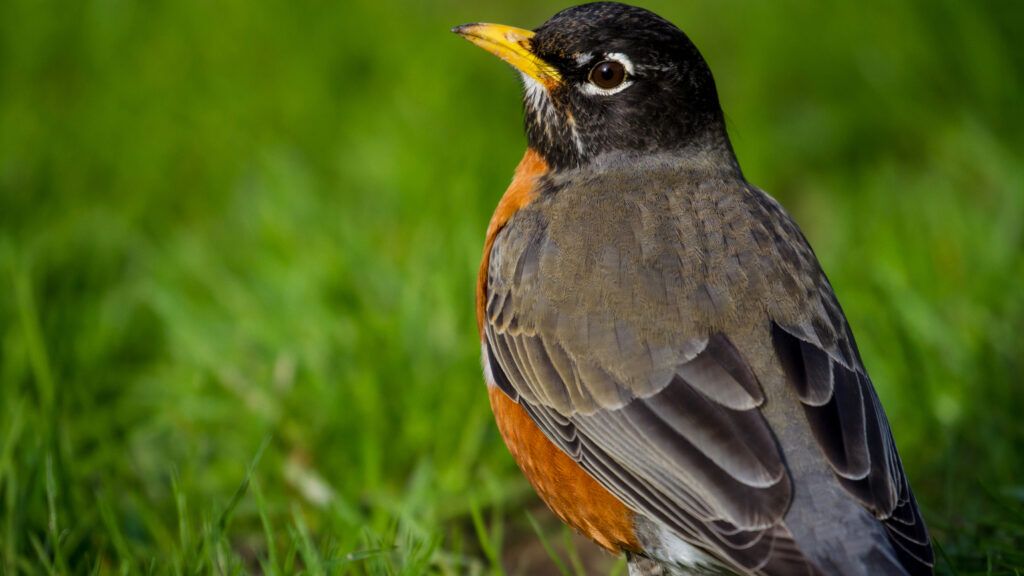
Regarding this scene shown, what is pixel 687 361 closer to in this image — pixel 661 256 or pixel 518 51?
pixel 661 256

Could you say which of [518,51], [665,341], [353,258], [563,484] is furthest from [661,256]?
[353,258]

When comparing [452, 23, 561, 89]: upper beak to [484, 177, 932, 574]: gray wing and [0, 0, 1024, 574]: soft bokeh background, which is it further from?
[0, 0, 1024, 574]: soft bokeh background

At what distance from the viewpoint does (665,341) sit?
13.2ft

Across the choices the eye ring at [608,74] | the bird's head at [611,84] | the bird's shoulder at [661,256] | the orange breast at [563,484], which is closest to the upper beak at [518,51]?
the bird's head at [611,84]

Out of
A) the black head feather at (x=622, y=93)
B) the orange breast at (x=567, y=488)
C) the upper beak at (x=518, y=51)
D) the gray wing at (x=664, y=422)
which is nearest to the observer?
the gray wing at (x=664, y=422)

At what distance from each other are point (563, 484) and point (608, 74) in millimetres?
1596

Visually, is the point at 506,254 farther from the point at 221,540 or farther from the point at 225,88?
the point at 225,88

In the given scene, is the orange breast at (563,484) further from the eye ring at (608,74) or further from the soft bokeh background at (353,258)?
the eye ring at (608,74)

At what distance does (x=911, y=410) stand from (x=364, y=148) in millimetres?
3887

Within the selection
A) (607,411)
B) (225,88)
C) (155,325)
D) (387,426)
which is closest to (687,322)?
(607,411)

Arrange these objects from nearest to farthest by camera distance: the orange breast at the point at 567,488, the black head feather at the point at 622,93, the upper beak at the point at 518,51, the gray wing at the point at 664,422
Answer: the gray wing at the point at 664,422 < the orange breast at the point at 567,488 < the black head feather at the point at 622,93 < the upper beak at the point at 518,51

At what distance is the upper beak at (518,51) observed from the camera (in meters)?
4.96

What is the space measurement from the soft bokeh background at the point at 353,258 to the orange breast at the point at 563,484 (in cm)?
34

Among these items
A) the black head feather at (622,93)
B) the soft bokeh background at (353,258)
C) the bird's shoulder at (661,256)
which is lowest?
the soft bokeh background at (353,258)
